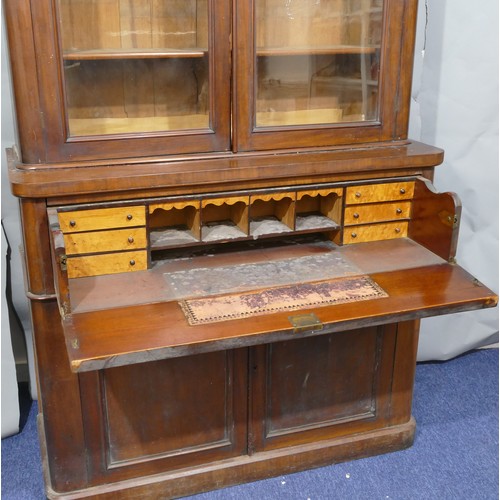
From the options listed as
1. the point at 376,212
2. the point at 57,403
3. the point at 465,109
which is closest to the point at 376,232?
the point at 376,212

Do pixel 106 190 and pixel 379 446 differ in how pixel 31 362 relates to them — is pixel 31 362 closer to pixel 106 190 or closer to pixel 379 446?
pixel 106 190

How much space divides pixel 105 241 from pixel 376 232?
2.73 ft

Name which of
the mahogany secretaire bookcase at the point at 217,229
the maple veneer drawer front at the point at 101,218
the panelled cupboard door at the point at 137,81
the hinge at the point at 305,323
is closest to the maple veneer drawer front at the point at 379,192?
the mahogany secretaire bookcase at the point at 217,229

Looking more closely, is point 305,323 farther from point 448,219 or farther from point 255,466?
point 255,466

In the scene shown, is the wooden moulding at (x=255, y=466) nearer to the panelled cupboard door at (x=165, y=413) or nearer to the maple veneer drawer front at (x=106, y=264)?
the panelled cupboard door at (x=165, y=413)

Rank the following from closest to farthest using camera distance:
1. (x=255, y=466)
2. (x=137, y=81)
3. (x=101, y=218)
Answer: (x=101, y=218) → (x=137, y=81) → (x=255, y=466)

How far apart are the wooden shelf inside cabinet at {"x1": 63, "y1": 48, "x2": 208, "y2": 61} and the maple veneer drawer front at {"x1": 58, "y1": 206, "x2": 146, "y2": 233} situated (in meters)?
0.41

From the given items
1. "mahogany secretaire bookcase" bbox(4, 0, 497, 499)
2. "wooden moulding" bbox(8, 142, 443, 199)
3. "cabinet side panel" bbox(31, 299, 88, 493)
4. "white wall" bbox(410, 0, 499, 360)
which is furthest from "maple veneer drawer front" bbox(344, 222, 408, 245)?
"cabinet side panel" bbox(31, 299, 88, 493)

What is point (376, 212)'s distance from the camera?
6.96 feet

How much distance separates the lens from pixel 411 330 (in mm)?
2295

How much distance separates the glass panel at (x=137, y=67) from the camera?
6.07 feet

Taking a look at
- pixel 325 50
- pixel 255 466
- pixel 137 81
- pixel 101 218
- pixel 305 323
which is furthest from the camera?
pixel 255 466

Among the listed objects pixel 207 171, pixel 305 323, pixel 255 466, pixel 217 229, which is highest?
pixel 207 171

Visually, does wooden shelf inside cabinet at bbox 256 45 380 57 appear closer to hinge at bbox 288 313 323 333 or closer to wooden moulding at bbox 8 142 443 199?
wooden moulding at bbox 8 142 443 199
